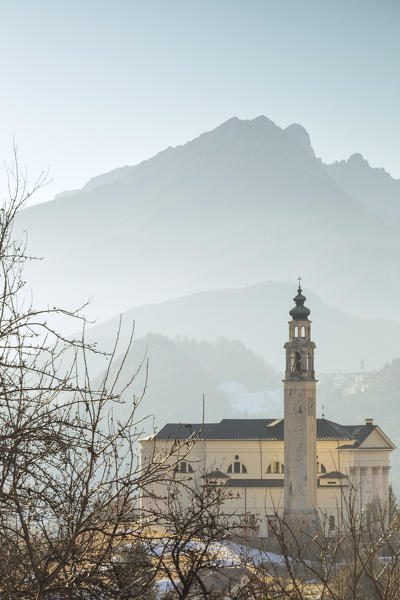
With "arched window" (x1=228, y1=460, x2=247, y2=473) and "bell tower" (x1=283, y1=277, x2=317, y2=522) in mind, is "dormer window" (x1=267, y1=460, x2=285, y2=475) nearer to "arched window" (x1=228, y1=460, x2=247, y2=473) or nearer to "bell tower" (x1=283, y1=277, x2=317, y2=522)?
"arched window" (x1=228, y1=460, x2=247, y2=473)

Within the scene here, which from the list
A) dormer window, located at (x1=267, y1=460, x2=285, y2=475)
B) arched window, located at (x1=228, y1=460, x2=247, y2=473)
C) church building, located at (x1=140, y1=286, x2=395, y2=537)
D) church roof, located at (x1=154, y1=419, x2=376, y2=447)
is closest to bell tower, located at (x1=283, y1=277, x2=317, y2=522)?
church building, located at (x1=140, y1=286, x2=395, y2=537)

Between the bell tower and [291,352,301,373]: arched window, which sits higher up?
[291,352,301,373]: arched window

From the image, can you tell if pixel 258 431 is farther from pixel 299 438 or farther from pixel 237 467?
pixel 299 438

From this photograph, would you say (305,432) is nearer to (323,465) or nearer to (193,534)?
(323,465)

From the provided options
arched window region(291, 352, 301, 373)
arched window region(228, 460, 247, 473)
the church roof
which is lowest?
arched window region(228, 460, 247, 473)

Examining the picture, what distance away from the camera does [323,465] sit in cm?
10675

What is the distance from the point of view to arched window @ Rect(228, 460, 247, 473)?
109 meters

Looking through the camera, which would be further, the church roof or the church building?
the church roof

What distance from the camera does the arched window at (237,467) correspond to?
10856 centimetres

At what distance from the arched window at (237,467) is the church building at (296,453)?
9 centimetres

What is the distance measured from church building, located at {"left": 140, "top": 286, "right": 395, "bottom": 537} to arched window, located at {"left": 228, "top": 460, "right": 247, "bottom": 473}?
0.30 feet

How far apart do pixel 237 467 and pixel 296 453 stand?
9382 mm

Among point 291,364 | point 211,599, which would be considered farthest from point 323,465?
point 211,599

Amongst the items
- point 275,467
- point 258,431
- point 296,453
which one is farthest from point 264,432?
point 296,453
